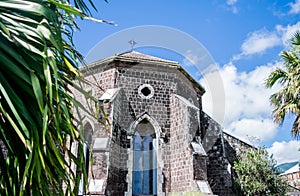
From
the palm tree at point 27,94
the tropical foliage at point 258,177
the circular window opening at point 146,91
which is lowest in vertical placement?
the tropical foliage at point 258,177

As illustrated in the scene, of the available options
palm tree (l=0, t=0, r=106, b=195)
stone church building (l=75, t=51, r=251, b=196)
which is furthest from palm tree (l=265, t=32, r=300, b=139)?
palm tree (l=0, t=0, r=106, b=195)

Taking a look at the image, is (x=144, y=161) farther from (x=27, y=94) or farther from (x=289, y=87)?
(x=27, y=94)

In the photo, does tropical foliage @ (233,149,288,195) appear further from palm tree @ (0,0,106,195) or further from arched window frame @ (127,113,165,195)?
palm tree @ (0,0,106,195)

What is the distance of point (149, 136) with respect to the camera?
42.8 ft

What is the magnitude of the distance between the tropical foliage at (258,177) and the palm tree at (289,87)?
11.7 ft

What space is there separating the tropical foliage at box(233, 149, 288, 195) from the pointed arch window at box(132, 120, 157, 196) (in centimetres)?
426

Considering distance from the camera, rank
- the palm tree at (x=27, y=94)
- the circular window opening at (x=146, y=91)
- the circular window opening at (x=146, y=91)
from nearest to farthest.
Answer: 1. the palm tree at (x=27, y=94)
2. the circular window opening at (x=146, y=91)
3. the circular window opening at (x=146, y=91)

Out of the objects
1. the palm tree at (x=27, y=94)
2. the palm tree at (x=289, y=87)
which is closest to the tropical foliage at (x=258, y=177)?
the palm tree at (x=289, y=87)

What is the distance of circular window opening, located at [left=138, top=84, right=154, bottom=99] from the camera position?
1327 centimetres

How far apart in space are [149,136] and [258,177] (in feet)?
→ 17.4

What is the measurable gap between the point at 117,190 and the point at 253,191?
20.0ft

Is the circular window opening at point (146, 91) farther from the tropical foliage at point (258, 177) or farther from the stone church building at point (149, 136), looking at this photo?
the tropical foliage at point (258, 177)

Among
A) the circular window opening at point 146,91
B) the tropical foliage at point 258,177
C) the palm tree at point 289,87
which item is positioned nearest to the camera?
the palm tree at point 289,87

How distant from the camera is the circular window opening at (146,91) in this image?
13.3 meters
